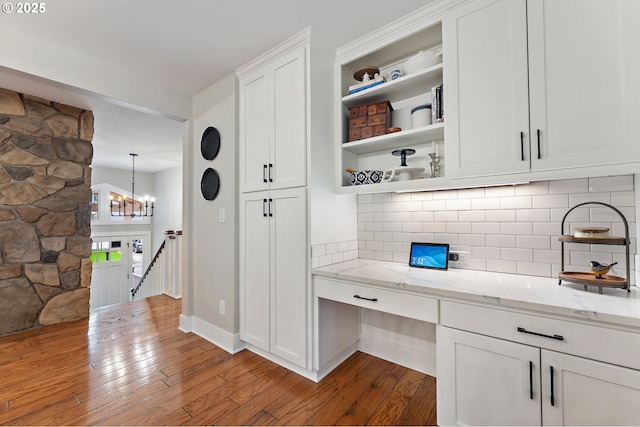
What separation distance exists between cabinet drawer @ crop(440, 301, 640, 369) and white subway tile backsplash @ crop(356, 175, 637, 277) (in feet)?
1.93

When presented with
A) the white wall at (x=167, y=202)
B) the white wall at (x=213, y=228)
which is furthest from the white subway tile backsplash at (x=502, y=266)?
the white wall at (x=167, y=202)

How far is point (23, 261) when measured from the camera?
2.88m

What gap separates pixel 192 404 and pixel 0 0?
2.67 m

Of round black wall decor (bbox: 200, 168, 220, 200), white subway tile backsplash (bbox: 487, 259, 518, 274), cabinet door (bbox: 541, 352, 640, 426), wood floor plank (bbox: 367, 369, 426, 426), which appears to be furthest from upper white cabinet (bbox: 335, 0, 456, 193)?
wood floor plank (bbox: 367, 369, 426, 426)

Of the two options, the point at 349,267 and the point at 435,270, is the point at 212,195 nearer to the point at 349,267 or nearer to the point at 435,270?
the point at 349,267

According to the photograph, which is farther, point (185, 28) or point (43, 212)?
point (43, 212)

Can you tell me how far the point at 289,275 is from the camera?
205 cm

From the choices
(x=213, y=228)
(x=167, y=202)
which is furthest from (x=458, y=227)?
(x=167, y=202)

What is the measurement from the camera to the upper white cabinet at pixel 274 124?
6.56ft

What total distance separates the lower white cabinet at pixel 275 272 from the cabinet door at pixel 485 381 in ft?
3.00

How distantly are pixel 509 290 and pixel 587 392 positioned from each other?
43 cm

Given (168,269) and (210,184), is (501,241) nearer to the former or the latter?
(210,184)

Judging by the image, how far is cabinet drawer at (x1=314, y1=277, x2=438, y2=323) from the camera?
1.46 meters

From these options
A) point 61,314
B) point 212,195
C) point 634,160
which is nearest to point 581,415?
point 634,160
